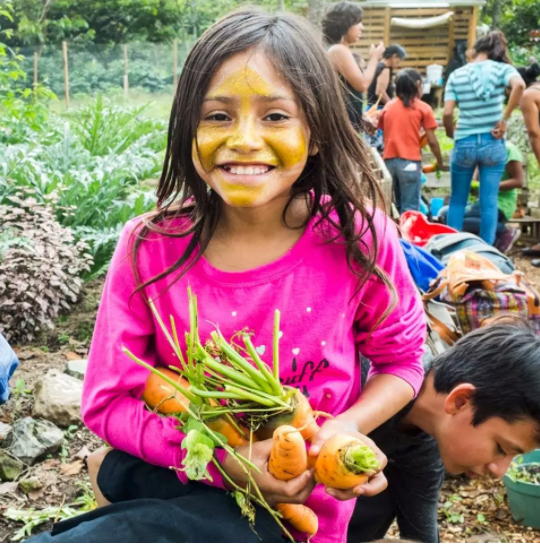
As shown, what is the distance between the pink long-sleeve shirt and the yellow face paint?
19 centimetres

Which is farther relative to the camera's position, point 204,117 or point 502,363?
point 502,363

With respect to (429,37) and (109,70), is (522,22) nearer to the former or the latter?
(429,37)

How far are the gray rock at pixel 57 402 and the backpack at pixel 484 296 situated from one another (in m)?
1.72

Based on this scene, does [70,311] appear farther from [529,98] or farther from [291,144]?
[529,98]

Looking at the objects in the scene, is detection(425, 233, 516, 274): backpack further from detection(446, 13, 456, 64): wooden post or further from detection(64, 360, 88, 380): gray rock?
detection(446, 13, 456, 64): wooden post

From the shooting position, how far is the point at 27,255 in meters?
3.97

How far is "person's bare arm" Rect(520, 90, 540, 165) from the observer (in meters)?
6.58

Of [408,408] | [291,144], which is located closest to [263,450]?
[291,144]

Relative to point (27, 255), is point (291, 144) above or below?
above

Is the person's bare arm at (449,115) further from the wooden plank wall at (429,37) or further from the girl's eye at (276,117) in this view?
the wooden plank wall at (429,37)

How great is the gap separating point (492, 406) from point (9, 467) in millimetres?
1949

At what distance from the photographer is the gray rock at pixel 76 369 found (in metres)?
3.58

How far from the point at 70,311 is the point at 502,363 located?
304cm

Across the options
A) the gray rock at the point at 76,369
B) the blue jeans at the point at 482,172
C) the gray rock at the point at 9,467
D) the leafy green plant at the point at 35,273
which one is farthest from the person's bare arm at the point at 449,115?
the gray rock at the point at 9,467
